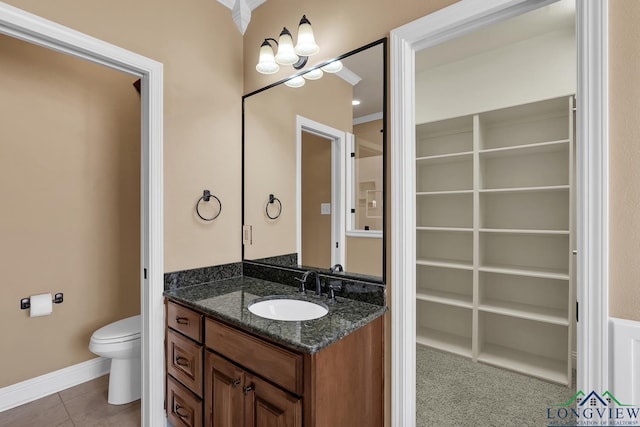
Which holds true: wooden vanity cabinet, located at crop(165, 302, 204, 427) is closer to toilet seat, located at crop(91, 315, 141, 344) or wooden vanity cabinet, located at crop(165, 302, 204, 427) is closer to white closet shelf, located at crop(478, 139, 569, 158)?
toilet seat, located at crop(91, 315, 141, 344)

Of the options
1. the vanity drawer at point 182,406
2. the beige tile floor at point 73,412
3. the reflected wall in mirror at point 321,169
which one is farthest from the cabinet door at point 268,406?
the beige tile floor at point 73,412

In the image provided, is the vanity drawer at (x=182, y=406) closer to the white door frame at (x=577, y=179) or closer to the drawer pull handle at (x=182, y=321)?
the drawer pull handle at (x=182, y=321)

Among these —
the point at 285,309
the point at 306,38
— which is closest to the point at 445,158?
the point at 306,38

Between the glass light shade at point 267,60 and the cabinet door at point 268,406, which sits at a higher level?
the glass light shade at point 267,60

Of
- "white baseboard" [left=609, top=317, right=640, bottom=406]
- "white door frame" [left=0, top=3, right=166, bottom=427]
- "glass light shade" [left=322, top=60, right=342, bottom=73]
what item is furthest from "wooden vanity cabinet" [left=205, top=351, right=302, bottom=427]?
"glass light shade" [left=322, top=60, right=342, bottom=73]

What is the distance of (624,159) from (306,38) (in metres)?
1.46

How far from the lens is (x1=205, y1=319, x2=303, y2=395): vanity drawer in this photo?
1.13 meters

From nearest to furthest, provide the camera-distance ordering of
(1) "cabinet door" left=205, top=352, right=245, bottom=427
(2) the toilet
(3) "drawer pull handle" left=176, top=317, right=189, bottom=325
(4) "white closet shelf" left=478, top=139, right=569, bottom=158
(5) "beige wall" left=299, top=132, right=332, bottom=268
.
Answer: (1) "cabinet door" left=205, top=352, right=245, bottom=427
(3) "drawer pull handle" left=176, top=317, right=189, bottom=325
(5) "beige wall" left=299, top=132, right=332, bottom=268
(2) the toilet
(4) "white closet shelf" left=478, top=139, right=569, bottom=158

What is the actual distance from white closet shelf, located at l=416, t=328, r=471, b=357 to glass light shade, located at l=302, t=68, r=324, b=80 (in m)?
2.54

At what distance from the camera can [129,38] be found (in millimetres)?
1692

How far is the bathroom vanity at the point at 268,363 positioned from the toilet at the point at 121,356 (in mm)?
493

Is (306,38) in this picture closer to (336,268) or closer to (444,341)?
(336,268)

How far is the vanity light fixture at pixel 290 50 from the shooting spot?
1655 mm

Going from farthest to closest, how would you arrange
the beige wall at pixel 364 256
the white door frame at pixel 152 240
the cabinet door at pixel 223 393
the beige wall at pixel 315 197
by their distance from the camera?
the beige wall at pixel 315 197
the white door frame at pixel 152 240
the beige wall at pixel 364 256
the cabinet door at pixel 223 393
